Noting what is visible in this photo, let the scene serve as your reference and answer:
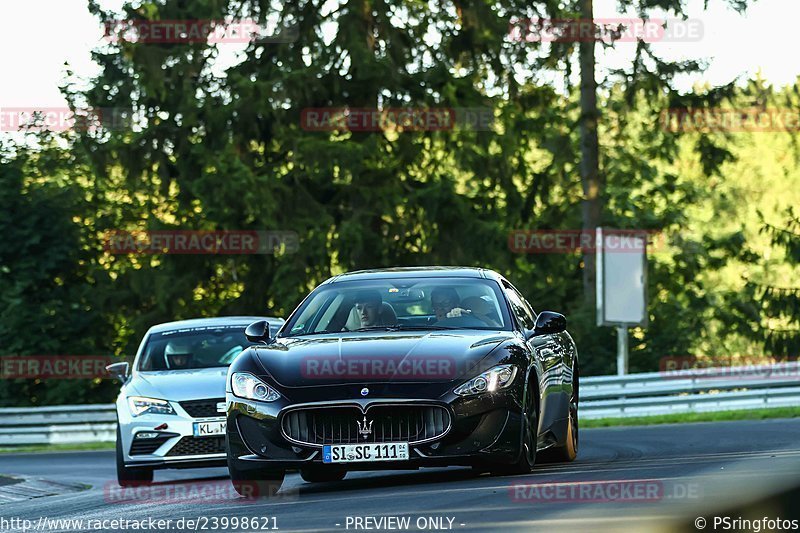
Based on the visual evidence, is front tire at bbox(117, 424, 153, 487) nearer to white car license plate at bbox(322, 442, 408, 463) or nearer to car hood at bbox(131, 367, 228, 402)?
car hood at bbox(131, 367, 228, 402)

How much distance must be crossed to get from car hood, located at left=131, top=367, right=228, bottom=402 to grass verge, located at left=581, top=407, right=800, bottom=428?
9184 millimetres

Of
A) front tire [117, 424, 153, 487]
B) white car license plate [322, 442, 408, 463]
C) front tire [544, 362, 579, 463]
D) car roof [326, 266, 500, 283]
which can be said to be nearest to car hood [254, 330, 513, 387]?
white car license plate [322, 442, 408, 463]

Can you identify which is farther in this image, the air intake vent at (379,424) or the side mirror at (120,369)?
the side mirror at (120,369)

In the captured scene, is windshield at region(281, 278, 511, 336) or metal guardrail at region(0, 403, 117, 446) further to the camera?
metal guardrail at region(0, 403, 117, 446)

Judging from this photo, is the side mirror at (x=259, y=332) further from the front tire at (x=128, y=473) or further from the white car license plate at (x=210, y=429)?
the front tire at (x=128, y=473)

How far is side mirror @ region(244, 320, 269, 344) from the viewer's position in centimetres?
1080

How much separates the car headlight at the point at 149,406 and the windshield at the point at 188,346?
1103 mm

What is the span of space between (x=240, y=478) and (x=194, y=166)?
94.2 ft

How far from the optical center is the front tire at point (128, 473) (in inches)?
587

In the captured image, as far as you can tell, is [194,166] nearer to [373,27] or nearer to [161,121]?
[161,121]

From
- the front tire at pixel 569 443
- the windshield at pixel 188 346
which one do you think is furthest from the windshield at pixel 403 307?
the windshield at pixel 188 346

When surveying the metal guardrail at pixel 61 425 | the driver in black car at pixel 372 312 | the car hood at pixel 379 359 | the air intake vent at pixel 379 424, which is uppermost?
the driver in black car at pixel 372 312

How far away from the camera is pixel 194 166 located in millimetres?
38250

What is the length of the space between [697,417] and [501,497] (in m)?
15.4
